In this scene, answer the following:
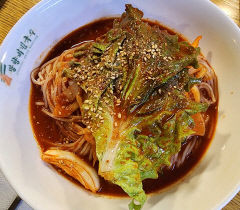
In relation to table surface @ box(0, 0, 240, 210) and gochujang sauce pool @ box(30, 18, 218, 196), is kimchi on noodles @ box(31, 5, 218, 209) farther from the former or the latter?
table surface @ box(0, 0, 240, 210)

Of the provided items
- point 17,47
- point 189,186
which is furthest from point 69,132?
point 189,186

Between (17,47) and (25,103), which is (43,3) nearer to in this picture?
(17,47)

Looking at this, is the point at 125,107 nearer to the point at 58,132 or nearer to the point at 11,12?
the point at 58,132

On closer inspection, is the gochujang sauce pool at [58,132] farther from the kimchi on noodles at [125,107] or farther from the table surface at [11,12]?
the table surface at [11,12]

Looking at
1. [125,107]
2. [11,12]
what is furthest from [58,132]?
[11,12]

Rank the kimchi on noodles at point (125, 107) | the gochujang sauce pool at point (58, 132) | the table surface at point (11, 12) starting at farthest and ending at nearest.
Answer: the table surface at point (11, 12), the gochujang sauce pool at point (58, 132), the kimchi on noodles at point (125, 107)

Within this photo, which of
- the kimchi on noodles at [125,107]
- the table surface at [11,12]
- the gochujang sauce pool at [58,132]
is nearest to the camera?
the kimchi on noodles at [125,107]

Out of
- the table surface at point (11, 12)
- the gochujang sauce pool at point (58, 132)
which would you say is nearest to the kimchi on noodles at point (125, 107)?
the gochujang sauce pool at point (58, 132)

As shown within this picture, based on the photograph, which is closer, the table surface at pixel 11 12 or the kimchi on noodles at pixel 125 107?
the kimchi on noodles at pixel 125 107

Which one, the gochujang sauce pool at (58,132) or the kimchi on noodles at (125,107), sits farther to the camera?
the gochujang sauce pool at (58,132)
